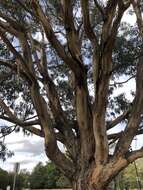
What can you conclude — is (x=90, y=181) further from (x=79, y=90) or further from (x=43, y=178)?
(x=43, y=178)

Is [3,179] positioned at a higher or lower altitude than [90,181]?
higher

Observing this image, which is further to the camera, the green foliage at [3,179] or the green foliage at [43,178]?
the green foliage at [43,178]

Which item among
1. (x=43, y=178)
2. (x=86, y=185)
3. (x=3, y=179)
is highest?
(x=43, y=178)

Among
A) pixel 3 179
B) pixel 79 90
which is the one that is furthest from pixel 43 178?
pixel 79 90

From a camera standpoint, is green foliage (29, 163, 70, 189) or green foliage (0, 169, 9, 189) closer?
green foliage (0, 169, 9, 189)

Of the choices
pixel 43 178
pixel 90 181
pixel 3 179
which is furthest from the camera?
pixel 43 178

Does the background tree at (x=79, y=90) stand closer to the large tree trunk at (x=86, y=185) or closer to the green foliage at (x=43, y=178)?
the large tree trunk at (x=86, y=185)

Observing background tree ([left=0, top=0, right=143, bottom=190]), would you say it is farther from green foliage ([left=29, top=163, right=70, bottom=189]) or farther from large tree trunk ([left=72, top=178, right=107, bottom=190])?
green foliage ([left=29, top=163, right=70, bottom=189])

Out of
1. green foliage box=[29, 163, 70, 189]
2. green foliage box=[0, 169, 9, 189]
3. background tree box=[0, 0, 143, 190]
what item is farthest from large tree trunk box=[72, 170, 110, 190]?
green foliage box=[29, 163, 70, 189]

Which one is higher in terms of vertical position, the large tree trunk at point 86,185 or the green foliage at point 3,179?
the green foliage at point 3,179

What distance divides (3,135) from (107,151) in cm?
475

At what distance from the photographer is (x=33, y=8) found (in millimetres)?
10312

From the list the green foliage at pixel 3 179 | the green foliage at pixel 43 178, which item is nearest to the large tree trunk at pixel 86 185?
the green foliage at pixel 3 179

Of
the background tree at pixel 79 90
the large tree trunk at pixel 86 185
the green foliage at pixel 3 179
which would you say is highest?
the green foliage at pixel 3 179
